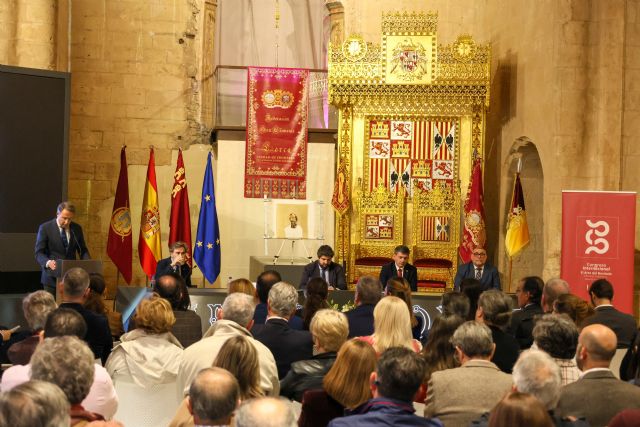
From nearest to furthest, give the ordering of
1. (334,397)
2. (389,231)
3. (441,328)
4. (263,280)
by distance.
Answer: (334,397), (441,328), (263,280), (389,231)

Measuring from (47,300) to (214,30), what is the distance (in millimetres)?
10128

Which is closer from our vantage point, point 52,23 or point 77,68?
point 52,23

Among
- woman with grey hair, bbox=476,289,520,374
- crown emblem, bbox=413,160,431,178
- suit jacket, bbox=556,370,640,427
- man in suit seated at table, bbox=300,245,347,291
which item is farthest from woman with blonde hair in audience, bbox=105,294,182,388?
crown emblem, bbox=413,160,431,178

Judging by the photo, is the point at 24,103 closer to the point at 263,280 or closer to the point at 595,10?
the point at 263,280

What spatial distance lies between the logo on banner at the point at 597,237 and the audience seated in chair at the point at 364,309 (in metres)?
4.85

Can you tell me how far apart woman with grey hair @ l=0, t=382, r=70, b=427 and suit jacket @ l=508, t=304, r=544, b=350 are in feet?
15.1

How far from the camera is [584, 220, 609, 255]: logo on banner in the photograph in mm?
10844

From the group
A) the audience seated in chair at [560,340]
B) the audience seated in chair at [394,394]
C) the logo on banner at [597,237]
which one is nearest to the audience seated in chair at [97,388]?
the audience seated in chair at [394,394]

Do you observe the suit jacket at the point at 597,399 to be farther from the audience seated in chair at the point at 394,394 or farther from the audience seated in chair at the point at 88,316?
the audience seated in chair at the point at 88,316

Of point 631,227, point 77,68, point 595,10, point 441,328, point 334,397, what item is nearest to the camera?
point 334,397

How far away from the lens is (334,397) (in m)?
4.26

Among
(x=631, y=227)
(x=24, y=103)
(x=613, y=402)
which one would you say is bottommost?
(x=613, y=402)

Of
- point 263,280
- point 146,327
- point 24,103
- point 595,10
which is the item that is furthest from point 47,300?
point 595,10

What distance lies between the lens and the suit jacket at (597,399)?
4273mm
